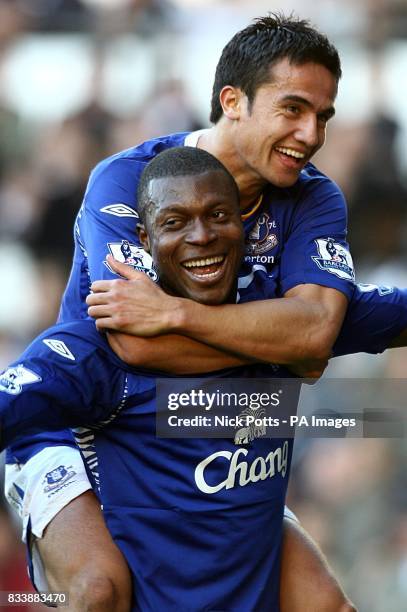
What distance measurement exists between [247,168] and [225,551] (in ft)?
4.00

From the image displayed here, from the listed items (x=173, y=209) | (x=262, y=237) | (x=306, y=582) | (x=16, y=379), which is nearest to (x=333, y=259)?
(x=262, y=237)

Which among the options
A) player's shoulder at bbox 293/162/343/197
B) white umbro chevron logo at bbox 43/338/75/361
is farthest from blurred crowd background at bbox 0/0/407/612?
white umbro chevron logo at bbox 43/338/75/361

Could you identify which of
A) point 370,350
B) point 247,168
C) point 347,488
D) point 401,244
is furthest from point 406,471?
point 247,168

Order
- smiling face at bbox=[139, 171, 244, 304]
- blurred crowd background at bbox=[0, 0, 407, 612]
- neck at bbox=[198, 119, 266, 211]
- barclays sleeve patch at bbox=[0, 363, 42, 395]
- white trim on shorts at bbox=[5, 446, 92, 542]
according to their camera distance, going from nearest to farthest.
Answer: barclays sleeve patch at bbox=[0, 363, 42, 395] < smiling face at bbox=[139, 171, 244, 304] < white trim on shorts at bbox=[5, 446, 92, 542] < neck at bbox=[198, 119, 266, 211] < blurred crowd background at bbox=[0, 0, 407, 612]

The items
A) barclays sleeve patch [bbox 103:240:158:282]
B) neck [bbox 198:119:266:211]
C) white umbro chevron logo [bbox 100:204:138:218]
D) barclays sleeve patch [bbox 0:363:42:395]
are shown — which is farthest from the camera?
neck [bbox 198:119:266:211]

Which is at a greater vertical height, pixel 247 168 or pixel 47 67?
pixel 47 67

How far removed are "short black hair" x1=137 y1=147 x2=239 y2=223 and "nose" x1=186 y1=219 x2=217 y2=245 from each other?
0.15 meters

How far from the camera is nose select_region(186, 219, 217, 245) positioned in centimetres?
355

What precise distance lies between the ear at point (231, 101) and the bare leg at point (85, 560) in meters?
1.30

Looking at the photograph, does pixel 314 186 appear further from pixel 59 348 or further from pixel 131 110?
pixel 131 110

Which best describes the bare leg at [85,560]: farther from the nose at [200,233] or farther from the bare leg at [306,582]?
the nose at [200,233]

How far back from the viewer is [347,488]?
20.9ft

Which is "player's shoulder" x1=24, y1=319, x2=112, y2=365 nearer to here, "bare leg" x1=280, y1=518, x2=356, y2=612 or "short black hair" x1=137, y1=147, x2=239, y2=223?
"short black hair" x1=137, y1=147, x2=239, y2=223

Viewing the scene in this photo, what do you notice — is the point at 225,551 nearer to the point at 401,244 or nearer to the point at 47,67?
the point at 401,244
